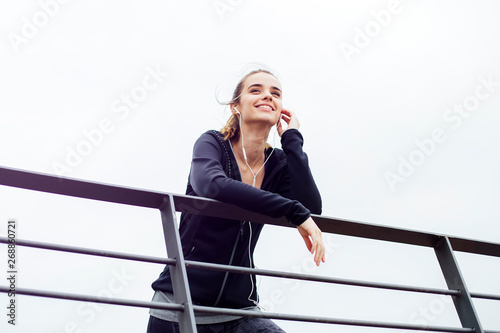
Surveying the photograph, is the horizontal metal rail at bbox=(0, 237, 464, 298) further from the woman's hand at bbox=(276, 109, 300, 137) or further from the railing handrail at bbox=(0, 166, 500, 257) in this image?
the woman's hand at bbox=(276, 109, 300, 137)

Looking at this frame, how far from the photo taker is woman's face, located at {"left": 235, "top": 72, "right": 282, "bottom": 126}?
2.32 m

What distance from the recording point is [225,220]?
6.57 feet

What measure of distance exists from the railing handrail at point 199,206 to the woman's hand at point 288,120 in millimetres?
714

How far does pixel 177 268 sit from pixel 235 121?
42.4 inches

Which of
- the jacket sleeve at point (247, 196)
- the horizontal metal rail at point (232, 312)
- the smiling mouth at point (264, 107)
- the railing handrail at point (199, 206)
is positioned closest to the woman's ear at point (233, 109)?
the smiling mouth at point (264, 107)

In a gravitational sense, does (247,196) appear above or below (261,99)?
below

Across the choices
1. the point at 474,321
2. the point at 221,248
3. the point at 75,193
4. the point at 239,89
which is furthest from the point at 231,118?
the point at 474,321

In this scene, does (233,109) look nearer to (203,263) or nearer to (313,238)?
(313,238)

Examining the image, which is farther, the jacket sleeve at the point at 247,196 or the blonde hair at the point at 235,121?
the blonde hair at the point at 235,121

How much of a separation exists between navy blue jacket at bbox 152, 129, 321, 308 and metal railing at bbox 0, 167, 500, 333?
0.19 feet

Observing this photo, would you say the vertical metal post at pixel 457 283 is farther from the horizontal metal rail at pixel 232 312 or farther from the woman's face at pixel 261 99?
the woman's face at pixel 261 99

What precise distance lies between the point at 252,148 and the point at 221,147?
0.51ft

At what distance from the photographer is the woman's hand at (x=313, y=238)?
172cm

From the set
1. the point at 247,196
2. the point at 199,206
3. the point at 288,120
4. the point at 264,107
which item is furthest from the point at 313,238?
the point at 288,120
